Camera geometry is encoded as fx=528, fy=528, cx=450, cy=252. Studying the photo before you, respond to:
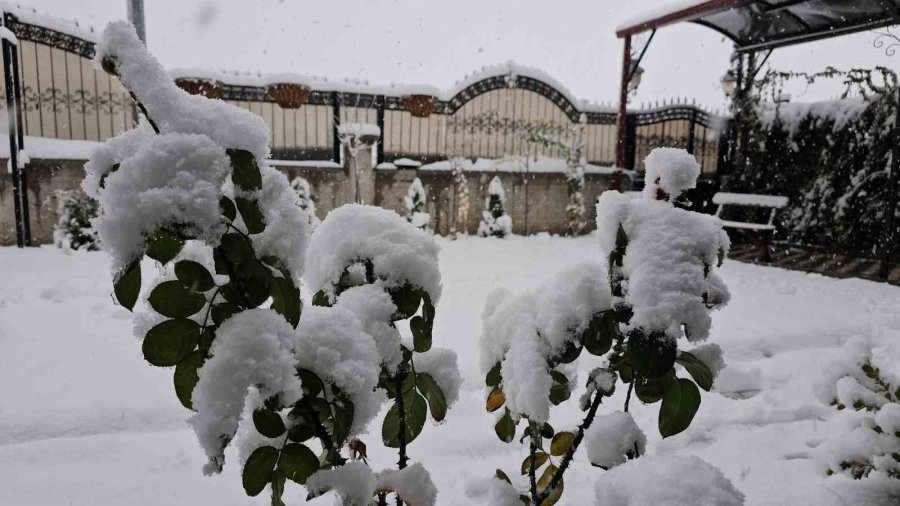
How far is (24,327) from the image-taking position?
3777 millimetres

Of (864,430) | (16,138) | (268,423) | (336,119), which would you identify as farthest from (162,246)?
(336,119)

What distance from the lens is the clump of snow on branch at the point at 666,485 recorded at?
28.9 inches

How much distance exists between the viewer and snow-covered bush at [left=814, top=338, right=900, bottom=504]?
4.71ft

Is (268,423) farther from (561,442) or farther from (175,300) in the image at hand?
(561,442)

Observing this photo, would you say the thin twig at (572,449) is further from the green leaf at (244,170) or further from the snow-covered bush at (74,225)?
the snow-covered bush at (74,225)

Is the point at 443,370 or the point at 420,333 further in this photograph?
the point at 443,370

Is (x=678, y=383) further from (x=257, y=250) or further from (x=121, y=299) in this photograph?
(x=121, y=299)

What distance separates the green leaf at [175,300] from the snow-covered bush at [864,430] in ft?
5.40

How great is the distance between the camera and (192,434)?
8.28 feet

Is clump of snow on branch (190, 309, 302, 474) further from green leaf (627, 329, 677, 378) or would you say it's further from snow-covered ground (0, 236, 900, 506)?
snow-covered ground (0, 236, 900, 506)

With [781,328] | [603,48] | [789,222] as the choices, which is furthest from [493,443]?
[603,48]

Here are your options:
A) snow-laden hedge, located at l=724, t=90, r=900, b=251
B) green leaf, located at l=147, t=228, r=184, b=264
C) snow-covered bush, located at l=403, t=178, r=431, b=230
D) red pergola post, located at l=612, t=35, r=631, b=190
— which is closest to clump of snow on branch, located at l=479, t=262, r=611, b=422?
green leaf, located at l=147, t=228, r=184, b=264

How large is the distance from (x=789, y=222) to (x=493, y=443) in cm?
967

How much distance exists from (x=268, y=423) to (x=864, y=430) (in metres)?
1.61
